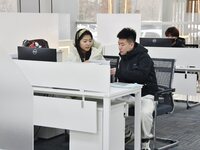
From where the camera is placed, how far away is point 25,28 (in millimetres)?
4859

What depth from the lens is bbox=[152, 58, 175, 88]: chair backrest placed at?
3812mm

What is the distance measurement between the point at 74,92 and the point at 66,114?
0.62 ft

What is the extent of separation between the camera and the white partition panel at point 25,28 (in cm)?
453

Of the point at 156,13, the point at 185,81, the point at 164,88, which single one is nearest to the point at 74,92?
the point at 164,88

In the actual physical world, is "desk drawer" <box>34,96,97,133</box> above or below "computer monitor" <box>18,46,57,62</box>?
below

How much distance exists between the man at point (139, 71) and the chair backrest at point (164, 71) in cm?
21

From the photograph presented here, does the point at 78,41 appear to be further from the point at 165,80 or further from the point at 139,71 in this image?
the point at 165,80

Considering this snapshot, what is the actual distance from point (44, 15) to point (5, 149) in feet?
14.1

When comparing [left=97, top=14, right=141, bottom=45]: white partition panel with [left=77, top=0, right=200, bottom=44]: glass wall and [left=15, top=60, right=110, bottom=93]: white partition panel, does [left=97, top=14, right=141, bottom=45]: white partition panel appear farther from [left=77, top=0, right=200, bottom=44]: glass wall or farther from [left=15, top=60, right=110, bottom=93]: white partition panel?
[left=15, top=60, right=110, bottom=93]: white partition panel

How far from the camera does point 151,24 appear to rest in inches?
333

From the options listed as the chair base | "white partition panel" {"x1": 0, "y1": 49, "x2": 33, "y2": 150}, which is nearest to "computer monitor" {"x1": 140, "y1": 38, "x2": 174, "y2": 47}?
the chair base

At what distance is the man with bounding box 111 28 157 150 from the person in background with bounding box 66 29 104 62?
46 cm

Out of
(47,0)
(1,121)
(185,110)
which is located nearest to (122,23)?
(185,110)

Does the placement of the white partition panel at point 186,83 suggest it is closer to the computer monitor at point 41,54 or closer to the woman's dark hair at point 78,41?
the woman's dark hair at point 78,41
